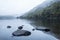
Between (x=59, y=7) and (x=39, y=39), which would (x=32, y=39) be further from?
(x=59, y=7)

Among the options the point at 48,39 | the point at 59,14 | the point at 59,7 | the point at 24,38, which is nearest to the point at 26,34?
the point at 24,38

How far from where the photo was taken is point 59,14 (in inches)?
6127

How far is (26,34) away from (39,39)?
8.16 metres

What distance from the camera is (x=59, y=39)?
48438 millimetres

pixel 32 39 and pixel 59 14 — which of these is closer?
pixel 32 39

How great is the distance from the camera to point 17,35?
185ft

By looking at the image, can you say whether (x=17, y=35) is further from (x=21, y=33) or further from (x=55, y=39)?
(x=55, y=39)

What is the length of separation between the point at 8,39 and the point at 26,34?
7865 mm

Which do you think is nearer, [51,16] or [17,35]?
[17,35]

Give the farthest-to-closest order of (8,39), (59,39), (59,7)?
(59,7) → (8,39) → (59,39)

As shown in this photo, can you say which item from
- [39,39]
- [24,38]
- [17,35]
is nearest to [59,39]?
[39,39]

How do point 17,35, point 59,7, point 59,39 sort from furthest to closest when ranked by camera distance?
1. point 59,7
2. point 17,35
3. point 59,39

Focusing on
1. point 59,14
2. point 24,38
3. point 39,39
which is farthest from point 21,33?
point 59,14

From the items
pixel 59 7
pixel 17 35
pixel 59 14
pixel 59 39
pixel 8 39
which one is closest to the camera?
pixel 59 39
